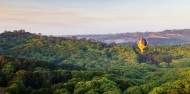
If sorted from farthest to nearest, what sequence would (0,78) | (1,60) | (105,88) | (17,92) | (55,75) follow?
(1,60), (55,75), (0,78), (105,88), (17,92)

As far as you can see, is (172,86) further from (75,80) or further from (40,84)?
(40,84)

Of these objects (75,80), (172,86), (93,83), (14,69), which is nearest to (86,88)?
(93,83)

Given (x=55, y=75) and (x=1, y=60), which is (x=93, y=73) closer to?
(x=55, y=75)

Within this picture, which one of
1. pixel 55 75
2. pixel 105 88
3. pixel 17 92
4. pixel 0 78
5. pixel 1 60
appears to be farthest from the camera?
pixel 1 60

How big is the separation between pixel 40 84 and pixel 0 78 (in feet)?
31.7

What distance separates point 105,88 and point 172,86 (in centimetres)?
1452

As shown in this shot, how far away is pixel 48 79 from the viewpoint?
312 ft

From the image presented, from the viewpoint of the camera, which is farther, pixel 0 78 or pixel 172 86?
pixel 0 78

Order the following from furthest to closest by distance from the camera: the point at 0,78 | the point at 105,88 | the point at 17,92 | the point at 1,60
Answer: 1. the point at 1,60
2. the point at 0,78
3. the point at 105,88
4. the point at 17,92

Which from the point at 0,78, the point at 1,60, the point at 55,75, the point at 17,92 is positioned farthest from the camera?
the point at 1,60

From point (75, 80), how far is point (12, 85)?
1877 centimetres

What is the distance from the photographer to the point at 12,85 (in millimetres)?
81562

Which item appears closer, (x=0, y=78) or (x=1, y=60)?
(x=0, y=78)

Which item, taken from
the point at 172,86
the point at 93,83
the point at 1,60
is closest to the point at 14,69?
the point at 1,60
